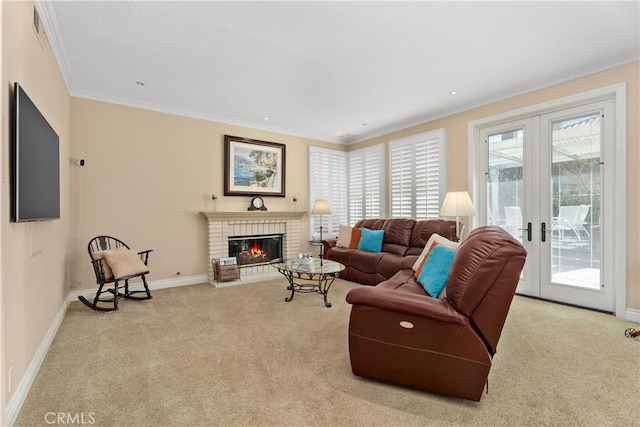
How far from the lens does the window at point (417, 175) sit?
493 cm

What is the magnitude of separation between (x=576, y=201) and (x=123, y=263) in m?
5.40

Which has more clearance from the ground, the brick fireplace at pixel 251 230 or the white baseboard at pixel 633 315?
the brick fireplace at pixel 251 230

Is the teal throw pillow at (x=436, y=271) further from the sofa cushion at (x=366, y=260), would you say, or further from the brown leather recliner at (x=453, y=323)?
the sofa cushion at (x=366, y=260)

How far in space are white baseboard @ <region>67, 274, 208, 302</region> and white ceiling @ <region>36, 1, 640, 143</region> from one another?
2.56 m

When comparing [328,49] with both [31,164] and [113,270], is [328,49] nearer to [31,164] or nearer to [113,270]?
[31,164]

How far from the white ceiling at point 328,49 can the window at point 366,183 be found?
1655 millimetres

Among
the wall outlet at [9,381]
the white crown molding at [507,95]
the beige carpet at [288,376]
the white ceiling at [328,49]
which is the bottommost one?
the beige carpet at [288,376]

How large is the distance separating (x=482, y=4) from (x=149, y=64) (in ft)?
10.5

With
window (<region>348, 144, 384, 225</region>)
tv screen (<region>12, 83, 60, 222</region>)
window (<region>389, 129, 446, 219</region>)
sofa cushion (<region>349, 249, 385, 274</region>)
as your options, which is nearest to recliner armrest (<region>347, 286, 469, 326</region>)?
tv screen (<region>12, 83, 60, 222</region>)

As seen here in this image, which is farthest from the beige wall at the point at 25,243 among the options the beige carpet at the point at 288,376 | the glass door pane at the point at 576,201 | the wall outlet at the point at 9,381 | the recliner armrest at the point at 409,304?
the glass door pane at the point at 576,201

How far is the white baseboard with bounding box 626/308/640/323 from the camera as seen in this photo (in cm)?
307

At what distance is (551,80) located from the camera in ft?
11.8

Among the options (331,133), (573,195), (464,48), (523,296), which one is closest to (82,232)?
(331,133)

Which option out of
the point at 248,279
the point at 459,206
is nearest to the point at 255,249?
the point at 248,279
